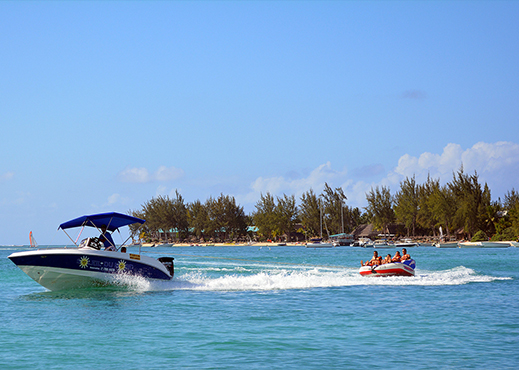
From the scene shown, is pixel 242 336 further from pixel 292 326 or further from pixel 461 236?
pixel 461 236

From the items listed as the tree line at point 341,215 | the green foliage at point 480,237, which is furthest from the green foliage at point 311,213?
the green foliage at point 480,237

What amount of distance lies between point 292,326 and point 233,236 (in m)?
156

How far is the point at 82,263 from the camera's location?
21516 millimetres

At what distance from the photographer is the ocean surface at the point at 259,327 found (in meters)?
11.2

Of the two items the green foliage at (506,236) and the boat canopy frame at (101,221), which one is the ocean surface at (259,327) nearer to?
the boat canopy frame at (101,221)

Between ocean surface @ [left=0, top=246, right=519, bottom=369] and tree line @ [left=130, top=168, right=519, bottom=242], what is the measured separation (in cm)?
8606

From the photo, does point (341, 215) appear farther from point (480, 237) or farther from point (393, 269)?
point (393, 269)

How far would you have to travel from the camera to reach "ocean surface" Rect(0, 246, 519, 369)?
11242mm

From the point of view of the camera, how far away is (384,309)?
59.7 feet

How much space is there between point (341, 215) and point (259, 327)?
445 ft

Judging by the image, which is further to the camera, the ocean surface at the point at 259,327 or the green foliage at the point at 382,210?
the green foliage at the point at 382,210

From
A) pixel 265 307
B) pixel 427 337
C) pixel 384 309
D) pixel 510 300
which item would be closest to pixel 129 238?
pixel 265 307

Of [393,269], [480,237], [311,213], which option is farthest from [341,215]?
[393,269]

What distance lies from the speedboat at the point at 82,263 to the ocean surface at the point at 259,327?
0.62m
